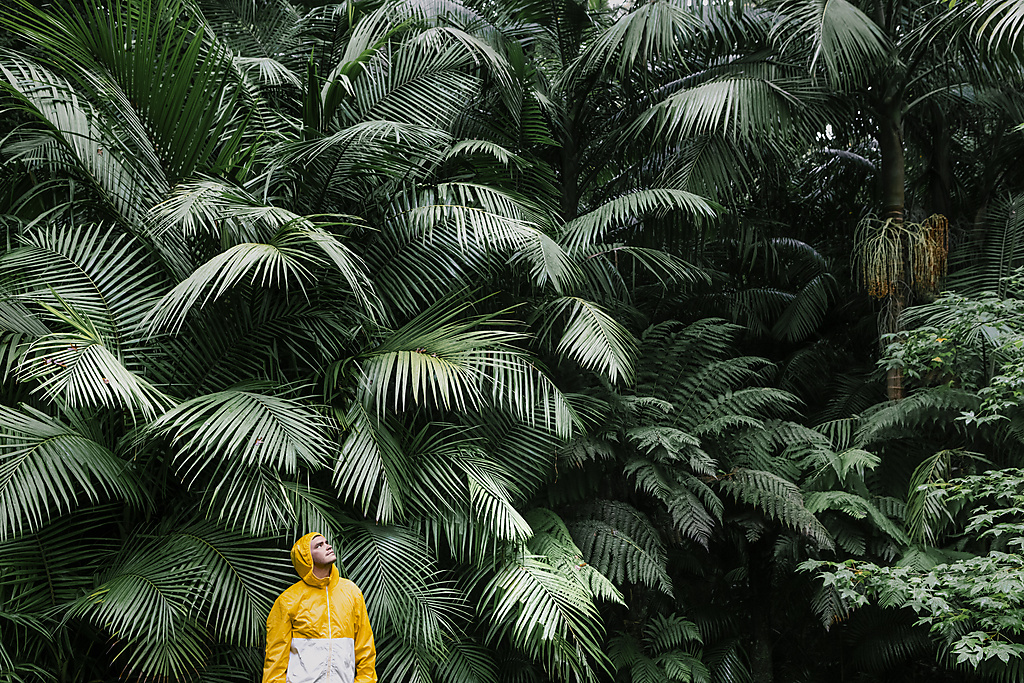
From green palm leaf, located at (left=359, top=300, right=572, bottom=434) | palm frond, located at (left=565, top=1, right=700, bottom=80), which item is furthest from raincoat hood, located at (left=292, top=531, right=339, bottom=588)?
palm frond, located at (left=565, top=1, right=700, bottom=80)

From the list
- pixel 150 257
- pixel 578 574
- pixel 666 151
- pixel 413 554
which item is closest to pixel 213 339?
pixel 150 257

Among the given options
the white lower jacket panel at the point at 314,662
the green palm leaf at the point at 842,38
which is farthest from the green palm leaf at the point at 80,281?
the green palm leaf at the point at 842,38

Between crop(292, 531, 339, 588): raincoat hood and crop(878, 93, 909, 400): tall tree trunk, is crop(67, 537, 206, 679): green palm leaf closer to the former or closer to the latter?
crop(292, 531, 339, 588): raincoat hood

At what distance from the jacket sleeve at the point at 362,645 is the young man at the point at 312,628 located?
0.02 meters

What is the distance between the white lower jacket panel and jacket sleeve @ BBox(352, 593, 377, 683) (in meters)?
0.11

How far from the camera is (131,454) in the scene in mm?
3621

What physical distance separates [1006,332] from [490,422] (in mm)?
3061

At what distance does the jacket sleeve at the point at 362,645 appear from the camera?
3.22 meters

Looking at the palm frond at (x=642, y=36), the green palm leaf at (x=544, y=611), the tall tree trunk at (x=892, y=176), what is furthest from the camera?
the tall tree trunk at (x=892, y=176)

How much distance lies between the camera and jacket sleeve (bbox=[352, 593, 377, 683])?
10.6ft

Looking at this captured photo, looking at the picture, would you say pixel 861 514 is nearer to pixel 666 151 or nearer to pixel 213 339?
pixel 666 151

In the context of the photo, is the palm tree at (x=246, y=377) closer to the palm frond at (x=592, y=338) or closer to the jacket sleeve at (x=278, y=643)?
the palm frond at (x=592, y=338)

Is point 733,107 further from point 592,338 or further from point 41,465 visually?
point 41,465

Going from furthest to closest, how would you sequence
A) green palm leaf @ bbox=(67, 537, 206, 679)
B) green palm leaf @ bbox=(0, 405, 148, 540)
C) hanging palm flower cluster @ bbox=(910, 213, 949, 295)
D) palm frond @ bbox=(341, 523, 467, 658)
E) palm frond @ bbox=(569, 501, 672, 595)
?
1. hanging palm flower cluster @ bbox=(910, 213, 949, 295)
2. palm frond @ bbox=(569, 501, 672, 595)
3. palm frond @ bbox=(341, 523, 467, 658)
4. green palm leaf @ bbox=(67, 537, 206, 679)
5. green palm leaf @ bbox=(0, 405, 148, 540)
